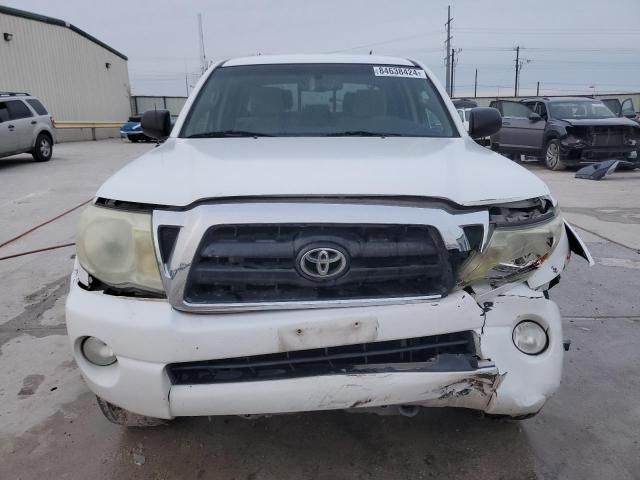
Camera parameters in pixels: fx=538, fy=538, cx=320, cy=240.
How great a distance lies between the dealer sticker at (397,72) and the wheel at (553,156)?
10.3 meters

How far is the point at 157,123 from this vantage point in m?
3.61

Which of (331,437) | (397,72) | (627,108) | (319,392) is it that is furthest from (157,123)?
(627,108)

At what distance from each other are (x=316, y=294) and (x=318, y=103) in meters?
1.79

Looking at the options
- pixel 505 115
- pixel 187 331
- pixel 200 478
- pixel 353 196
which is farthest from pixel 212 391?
pixel 505 115

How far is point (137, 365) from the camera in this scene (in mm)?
1877

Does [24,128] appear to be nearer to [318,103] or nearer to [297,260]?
[318,103]

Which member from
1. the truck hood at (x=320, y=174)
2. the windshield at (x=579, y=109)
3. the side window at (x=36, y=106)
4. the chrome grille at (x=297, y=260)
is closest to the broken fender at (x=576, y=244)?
the truck hood at (x=320, y=174)

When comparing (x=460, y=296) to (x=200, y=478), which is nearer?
(x=460, y=296)

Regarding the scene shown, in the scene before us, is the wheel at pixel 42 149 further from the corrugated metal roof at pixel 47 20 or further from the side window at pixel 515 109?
the side window at pixel 515 109

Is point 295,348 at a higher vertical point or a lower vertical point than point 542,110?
higher

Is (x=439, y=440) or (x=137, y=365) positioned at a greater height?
(x=137, y=365)

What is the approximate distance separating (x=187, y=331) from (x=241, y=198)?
1.61 feet

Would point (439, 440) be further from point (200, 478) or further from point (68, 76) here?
point (68, 76)

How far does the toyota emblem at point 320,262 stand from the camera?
186 cm
